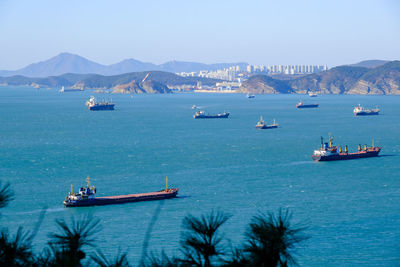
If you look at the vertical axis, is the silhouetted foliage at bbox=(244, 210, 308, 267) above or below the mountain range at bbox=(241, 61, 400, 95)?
below

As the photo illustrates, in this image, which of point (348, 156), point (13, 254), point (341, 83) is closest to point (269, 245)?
point (13, 254)

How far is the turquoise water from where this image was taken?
16669 millimetres

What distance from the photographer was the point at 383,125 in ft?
172

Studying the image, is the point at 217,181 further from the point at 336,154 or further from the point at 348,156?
the point at 348,156

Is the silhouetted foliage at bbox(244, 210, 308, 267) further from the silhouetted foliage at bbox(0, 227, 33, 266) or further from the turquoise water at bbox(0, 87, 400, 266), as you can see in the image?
the turquoise water at bbox(0, 87, 400, 266)

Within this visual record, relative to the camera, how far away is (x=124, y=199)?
20.6 metres

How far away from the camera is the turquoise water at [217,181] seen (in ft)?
54.7

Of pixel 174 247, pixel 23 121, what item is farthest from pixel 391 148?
pixel 23 121

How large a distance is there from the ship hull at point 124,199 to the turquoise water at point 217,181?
15.5 inches

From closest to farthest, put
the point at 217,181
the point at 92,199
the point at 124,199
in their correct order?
the point at 92,199 < the point at 124,199 < the point at 217,181

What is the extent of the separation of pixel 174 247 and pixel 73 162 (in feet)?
50.0

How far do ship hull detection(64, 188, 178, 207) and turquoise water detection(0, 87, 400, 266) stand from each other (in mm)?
394

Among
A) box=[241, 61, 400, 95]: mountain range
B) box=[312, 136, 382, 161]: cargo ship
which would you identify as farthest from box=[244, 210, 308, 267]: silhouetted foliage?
box=[241, 61, 400, 95]: mountain range

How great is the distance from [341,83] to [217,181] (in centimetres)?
14314
